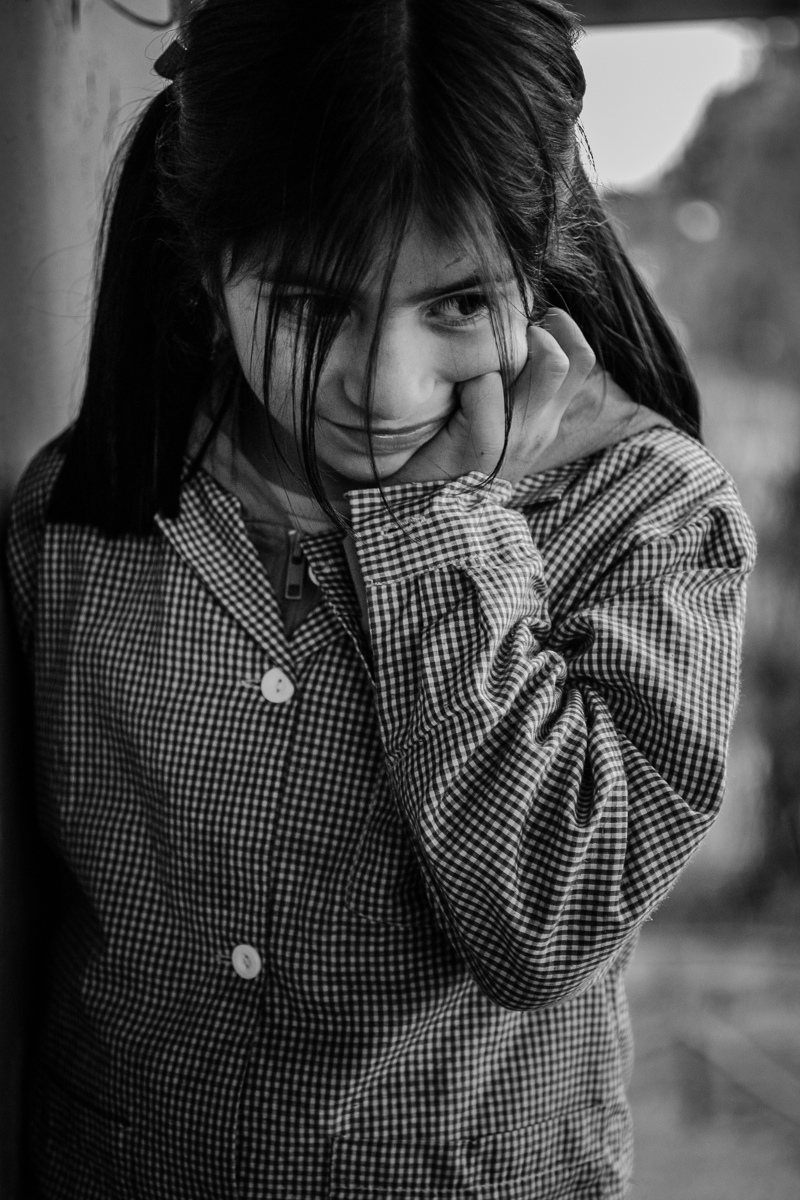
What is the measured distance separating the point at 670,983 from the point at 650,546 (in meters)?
1.97

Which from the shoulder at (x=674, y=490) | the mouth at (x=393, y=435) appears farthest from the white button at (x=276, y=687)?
the shoulder at (x=674, y=490)

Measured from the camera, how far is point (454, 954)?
90 cm

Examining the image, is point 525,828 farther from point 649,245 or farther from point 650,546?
point 649,245

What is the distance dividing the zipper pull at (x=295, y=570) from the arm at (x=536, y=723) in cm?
11

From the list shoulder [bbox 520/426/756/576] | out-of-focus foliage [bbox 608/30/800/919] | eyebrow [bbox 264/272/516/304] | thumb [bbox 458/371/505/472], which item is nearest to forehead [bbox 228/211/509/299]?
eyebrow [bbox 264/272/516/304]

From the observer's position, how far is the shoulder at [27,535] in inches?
41.7

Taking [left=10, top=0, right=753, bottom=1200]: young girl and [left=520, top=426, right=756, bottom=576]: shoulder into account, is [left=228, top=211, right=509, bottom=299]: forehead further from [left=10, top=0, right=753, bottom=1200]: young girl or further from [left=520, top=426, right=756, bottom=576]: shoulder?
[left=520, top=426, right=756, bottom=576]: shoulder

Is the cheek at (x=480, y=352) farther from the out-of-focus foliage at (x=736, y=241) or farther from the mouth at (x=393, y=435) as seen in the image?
the out-of-focus foliage at (x=736, y=241)

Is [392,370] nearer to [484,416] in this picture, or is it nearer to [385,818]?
[484,416]

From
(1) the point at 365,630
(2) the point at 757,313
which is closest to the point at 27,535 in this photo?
(1) the point at 365,630

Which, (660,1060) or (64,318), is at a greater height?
(64,318)

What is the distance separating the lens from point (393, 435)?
836mm

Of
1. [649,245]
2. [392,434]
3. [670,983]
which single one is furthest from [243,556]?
[670,983]

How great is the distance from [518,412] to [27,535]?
0.51m
